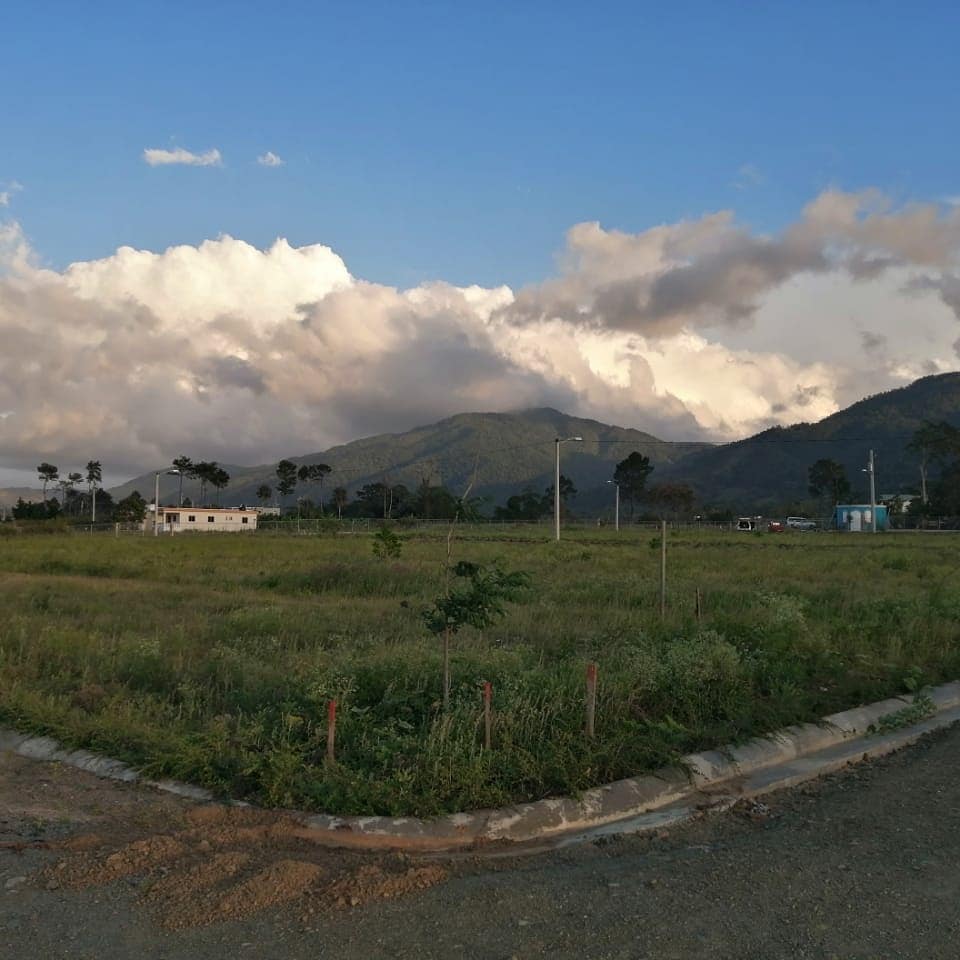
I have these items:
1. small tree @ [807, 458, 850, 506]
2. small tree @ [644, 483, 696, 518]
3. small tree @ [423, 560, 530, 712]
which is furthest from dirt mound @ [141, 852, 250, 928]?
small tree @ [807, 458, 850, 506]

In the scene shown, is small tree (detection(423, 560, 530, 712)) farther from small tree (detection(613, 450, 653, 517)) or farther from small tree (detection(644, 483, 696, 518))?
small tree (detection(613, 450, 653, 517))

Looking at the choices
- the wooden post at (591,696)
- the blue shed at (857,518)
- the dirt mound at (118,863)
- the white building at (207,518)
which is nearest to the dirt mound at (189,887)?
the dirt mound at (118,863)

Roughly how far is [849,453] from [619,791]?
186 metres

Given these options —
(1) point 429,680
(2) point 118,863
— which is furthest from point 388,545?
(2) point 118,863

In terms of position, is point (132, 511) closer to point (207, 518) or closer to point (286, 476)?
point (207, 518)

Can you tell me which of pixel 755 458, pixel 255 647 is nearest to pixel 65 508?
pixel 755 458

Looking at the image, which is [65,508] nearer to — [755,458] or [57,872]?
[755,458]

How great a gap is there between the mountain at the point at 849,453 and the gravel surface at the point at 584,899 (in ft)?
526

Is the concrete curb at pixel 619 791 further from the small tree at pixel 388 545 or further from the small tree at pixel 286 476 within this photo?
the small tree at pixel 286 476

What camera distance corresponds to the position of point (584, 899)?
468 centimetres

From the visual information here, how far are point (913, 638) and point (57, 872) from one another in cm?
1113

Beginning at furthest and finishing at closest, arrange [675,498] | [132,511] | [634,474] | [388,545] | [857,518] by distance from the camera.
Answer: [634,474], [675,498], [132,511], [857,518], [388,545]

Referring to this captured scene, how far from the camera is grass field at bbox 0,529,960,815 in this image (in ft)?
20.9

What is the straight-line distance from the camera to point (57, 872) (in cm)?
492
